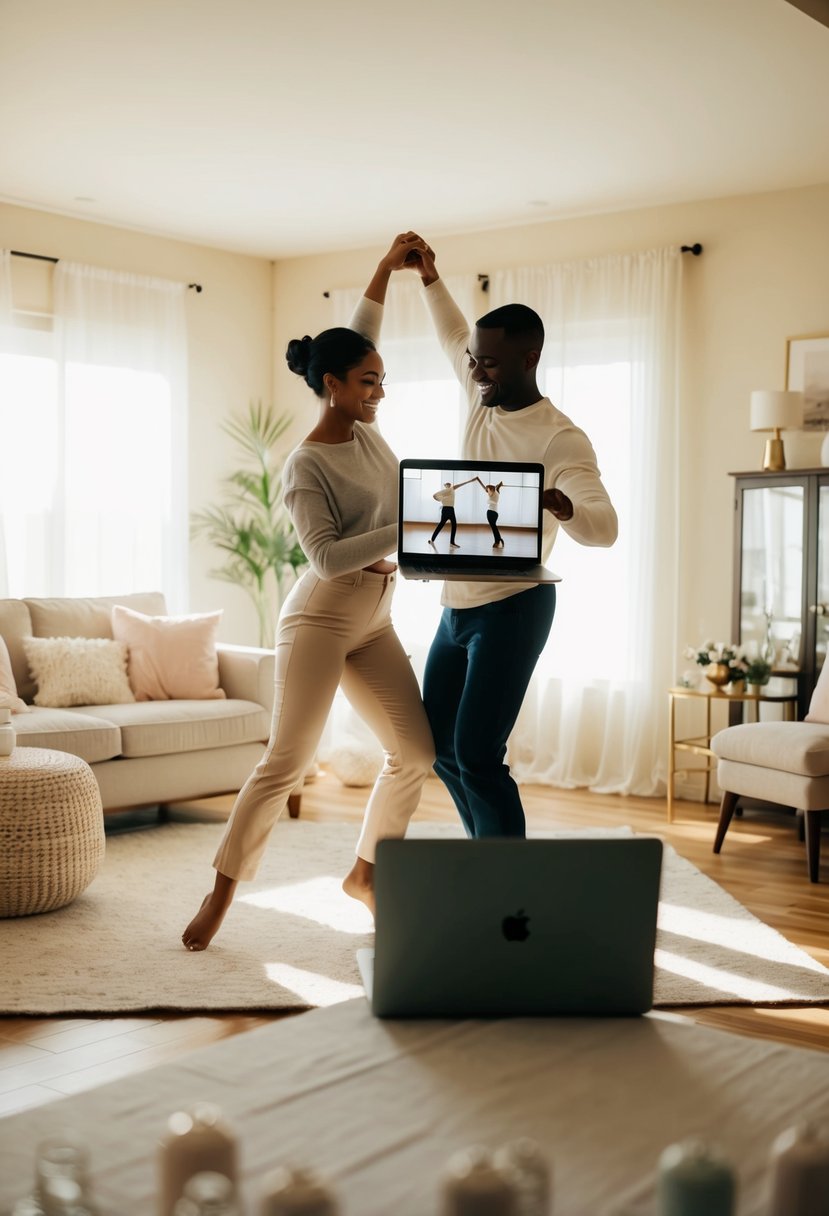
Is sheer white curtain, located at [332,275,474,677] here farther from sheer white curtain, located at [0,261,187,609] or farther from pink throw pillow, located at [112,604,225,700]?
pink throw pillow, located at [112,604,225,700]

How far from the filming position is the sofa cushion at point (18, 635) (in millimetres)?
5000

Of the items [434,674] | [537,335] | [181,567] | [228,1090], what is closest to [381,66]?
[537,335]

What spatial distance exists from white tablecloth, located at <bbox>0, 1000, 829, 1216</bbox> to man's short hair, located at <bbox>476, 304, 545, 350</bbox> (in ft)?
5.26

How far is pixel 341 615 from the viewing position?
301 centimetres

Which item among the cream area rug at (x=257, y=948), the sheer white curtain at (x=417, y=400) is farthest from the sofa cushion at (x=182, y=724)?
the sheer white curtain at (x=417, y=400)

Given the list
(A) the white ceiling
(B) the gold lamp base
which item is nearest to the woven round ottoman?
(A) the white ceiling

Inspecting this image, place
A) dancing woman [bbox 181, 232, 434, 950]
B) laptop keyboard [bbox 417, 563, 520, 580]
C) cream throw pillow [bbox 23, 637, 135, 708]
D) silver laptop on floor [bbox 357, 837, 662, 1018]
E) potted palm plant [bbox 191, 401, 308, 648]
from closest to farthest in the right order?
silver laptop on floor [bbox 357, 837, 662, 1018] → laptop keyboard [bbox 417, 563, 520, 580] → dancing woman [bbox 181, 232, 434, 950] → cream throw pillow [bbox 23, 637, 135, 708] → potted palm plant [bbox 191, 401, 308, 648]

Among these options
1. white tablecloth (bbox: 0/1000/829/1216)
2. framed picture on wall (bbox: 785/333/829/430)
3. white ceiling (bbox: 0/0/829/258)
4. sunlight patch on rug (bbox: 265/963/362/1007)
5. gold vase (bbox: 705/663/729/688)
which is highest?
white ceiling (bbox: 0/0/829/258)

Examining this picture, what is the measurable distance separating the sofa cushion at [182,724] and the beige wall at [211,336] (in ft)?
5.53

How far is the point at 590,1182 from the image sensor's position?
3.44ft

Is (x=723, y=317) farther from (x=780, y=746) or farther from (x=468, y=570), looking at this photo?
(x=468, y=570)

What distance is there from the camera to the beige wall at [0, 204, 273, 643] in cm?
630

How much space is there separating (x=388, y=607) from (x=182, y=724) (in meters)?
2.03

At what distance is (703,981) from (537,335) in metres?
1.68
